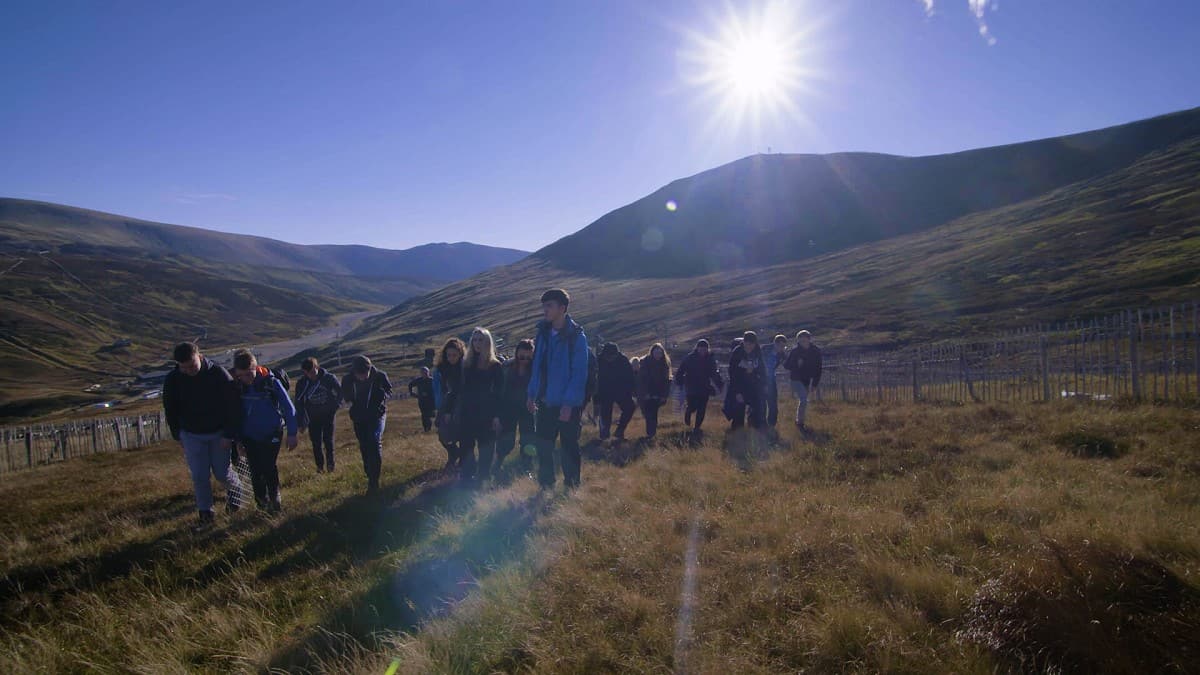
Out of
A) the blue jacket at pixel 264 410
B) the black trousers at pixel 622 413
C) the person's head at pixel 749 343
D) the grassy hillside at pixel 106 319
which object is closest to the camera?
the blue jacket at pixel 264 410

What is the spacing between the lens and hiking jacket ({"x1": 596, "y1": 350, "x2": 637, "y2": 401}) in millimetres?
11148

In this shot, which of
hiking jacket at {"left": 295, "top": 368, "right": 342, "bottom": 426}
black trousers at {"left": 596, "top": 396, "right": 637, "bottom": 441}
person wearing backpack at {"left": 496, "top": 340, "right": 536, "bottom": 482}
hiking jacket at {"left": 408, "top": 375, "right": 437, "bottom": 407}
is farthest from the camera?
hiking jacket at {"left": 408, "top": 375, "right": 437, "bottom": 407}

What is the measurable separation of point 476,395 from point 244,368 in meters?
2.48

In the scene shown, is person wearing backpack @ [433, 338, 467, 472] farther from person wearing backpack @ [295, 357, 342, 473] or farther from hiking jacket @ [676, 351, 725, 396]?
hiking jacket @ [676, 351, 725, 396]

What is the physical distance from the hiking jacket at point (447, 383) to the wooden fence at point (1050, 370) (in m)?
9.29

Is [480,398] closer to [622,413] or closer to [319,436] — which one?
[319,436]

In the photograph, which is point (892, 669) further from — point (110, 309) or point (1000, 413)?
point (110, 309)

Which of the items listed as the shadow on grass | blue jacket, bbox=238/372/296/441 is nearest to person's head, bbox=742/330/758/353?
the shadow on grass

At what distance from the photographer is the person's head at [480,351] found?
7.08 metres

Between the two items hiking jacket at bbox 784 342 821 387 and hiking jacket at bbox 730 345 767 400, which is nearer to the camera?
hiking jacket at bbox 730 345 767 400

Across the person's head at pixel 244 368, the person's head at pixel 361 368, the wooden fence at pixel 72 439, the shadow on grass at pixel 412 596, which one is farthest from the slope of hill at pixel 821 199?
the shadow on grass at pixel 412 596

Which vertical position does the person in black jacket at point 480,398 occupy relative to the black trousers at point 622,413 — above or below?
above

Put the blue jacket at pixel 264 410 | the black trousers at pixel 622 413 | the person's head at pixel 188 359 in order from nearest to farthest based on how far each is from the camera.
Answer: the person's head at pixel 188 359 → the blue jacket at pixel 264 410 → the black trousers at pixel 622 413

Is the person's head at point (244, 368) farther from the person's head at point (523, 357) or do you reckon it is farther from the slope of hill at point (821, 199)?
the slope of hill at point (821, 199)
